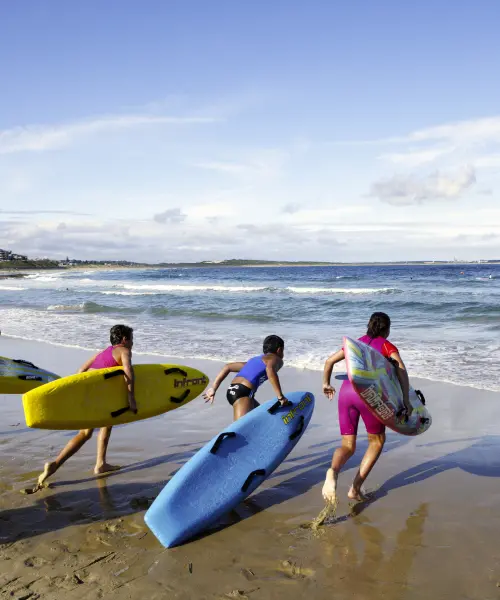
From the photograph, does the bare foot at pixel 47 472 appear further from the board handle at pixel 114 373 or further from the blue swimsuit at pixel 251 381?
the blue swimsuit at pixel 251 381

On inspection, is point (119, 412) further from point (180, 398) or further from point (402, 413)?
point (402, 413)

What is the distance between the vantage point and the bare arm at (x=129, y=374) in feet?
16.9

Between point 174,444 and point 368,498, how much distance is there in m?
2.29

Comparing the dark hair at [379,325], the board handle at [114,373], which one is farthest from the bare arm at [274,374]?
the board handle at [114,373]

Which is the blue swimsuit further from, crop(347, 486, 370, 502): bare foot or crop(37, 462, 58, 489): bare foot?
crop(37, 462, 58, 489): bare foot

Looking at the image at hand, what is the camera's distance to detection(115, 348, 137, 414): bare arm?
514cm

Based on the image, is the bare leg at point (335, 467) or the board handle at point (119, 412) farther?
the board handle at point (119, 412)

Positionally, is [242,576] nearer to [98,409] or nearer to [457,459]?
[98,409]

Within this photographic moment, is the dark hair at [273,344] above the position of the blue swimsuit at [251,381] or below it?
above

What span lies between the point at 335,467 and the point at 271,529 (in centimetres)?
71

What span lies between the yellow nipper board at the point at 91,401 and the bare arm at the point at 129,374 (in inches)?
3.9

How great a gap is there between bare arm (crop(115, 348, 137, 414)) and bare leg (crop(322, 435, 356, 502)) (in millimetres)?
1939

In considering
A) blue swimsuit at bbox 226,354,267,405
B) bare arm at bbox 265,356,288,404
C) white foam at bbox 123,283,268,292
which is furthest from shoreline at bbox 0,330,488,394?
white foam at bbox 123,283,268,292

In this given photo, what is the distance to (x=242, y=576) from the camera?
340 centimetres
